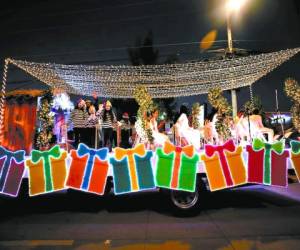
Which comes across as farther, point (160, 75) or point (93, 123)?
point (160, 75)

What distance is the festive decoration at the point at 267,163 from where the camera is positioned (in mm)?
6422

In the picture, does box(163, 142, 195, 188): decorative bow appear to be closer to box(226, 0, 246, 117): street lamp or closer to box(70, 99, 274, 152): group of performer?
box(70, 99, 274, 152): group of performer

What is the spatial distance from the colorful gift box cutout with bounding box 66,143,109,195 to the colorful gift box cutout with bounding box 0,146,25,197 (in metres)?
1.11

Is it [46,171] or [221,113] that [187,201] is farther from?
[221,113]

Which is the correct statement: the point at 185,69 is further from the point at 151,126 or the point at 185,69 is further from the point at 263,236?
the point at 263,236

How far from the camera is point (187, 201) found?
22.0 ft

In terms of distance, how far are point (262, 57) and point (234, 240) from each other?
596cm

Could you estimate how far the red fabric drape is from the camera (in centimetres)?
988

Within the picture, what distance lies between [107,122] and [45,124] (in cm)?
206

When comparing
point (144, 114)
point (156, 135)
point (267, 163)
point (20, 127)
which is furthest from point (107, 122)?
point (267, 163)

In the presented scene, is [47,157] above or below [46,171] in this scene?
above

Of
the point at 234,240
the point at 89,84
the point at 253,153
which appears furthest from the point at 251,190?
the point at 89,84

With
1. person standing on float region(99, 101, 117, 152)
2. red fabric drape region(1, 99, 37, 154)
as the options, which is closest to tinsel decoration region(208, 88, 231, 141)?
person standing on float region(99, 101, 117, 152)

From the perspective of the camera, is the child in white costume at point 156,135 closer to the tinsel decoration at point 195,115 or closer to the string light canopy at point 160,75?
the string light canopy at point 160,75
